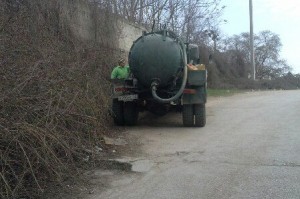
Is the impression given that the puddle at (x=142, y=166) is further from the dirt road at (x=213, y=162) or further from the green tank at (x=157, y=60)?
the green tank at (x=157, y=60)

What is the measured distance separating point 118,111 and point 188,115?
177cm

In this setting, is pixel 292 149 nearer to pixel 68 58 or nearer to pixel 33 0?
pixel 68 58

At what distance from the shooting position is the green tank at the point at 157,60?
10969mm

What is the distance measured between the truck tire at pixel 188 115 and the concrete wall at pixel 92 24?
416 centimetres

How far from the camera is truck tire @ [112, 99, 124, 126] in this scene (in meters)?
11.7

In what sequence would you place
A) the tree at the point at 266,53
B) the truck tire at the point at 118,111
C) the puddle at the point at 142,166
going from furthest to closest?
1. the tree at the point at 266,53
2. the truck tire at the point at 118,111
3. the puddle at the point at 142,166

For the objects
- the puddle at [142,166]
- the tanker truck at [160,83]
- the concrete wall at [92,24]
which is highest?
the concrete wall at [92,24]

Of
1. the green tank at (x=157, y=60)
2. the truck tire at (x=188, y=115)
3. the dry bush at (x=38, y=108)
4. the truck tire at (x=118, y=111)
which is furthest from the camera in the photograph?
the truck tire at (x=118, y=111)

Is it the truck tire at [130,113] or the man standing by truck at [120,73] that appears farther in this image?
the man standing by truck at [120,73]

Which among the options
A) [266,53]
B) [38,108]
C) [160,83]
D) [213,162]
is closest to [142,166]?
[213,162]

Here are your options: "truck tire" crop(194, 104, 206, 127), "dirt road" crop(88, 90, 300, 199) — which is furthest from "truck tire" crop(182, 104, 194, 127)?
"dirt road" crop(88, 90, 300, 199)

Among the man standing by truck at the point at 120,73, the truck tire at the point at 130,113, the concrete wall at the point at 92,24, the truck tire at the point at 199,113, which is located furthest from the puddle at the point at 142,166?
the concrete wall at the point at 92,24

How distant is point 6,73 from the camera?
21.4 feet

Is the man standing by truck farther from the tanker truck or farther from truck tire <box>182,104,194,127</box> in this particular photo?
truck tire <box>182,104,194,127</box>
